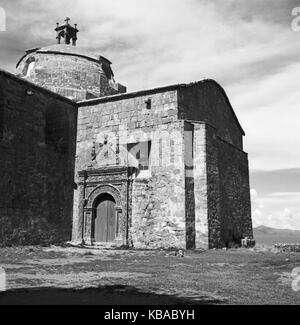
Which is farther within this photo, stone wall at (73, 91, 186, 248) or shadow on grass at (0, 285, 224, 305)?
stone wall at (73, 91, 186, 248)

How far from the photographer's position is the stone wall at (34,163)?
43.8 ft

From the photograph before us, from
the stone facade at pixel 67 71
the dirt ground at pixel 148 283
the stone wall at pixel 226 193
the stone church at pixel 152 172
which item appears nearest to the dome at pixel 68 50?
the stone facade at pixel 67 71

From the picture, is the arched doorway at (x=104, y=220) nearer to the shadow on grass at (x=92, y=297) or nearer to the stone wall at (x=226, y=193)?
the stone wall at (x=226, y=193)

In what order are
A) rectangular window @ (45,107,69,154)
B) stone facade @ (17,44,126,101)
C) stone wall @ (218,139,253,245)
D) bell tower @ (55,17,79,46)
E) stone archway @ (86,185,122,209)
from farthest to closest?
bell tower @ (55,17,79,46) < stone facade @ (17,44,126,101) < stone wall @ (218,139,253,245) < rectangular window @ (45,107,69,154) < stone archway @ (86,185,122,209)

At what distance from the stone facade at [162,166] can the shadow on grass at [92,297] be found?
8143mm

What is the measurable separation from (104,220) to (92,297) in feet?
34.2

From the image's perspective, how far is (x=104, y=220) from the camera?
1541 cm

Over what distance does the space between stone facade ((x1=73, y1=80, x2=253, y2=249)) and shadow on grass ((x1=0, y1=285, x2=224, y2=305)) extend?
321 inches

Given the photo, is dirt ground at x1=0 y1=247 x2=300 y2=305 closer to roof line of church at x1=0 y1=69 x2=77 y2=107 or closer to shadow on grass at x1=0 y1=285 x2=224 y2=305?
shadow on grass at x1=0 y1=285 x2=224 y2=305

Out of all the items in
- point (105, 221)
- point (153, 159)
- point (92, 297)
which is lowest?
point (92, 297)

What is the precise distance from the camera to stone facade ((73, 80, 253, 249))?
13.8m

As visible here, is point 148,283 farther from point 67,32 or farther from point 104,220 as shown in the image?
point 67,32

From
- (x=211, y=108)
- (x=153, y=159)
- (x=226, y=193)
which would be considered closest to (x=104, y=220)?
(x=153, y=159)

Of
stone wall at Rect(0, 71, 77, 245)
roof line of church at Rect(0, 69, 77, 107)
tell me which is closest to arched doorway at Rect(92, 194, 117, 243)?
stone wall at Rect(0, 71, 77, 245)
